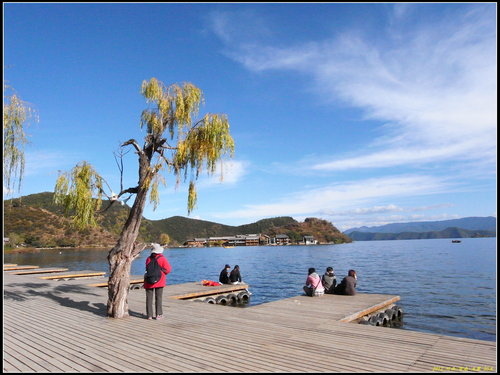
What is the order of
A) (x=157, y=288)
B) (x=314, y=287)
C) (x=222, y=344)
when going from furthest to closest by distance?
(x=314, y=287), (x=157, y=288), (x=222, y=344)

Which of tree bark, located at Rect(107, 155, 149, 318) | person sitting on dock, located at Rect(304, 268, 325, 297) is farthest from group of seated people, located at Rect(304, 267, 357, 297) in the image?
tree bark, located at Rect(107, 155, 149, 318)

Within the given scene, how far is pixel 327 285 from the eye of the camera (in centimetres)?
1725

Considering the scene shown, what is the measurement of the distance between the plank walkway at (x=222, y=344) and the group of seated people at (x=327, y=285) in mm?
3919

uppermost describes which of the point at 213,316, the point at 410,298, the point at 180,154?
the point at 180,154

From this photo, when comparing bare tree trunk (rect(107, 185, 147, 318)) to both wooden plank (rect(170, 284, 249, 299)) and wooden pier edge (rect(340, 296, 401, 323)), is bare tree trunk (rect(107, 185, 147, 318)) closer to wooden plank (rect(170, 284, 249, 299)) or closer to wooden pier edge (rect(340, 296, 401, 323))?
wooden plank (rect(170, 284, 249, 299))

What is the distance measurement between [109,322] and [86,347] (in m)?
2.54

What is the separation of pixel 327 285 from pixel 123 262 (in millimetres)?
10130

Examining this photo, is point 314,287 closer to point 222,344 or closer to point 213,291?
point 213,291

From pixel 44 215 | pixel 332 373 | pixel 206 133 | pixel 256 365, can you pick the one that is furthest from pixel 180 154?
pixel 44 215

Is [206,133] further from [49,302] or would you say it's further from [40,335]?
[49,302]

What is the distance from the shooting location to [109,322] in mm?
9977

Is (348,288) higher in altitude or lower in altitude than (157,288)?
lower

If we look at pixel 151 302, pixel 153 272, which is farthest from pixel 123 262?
pixel 151 302

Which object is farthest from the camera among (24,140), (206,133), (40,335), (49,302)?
(49,302)
